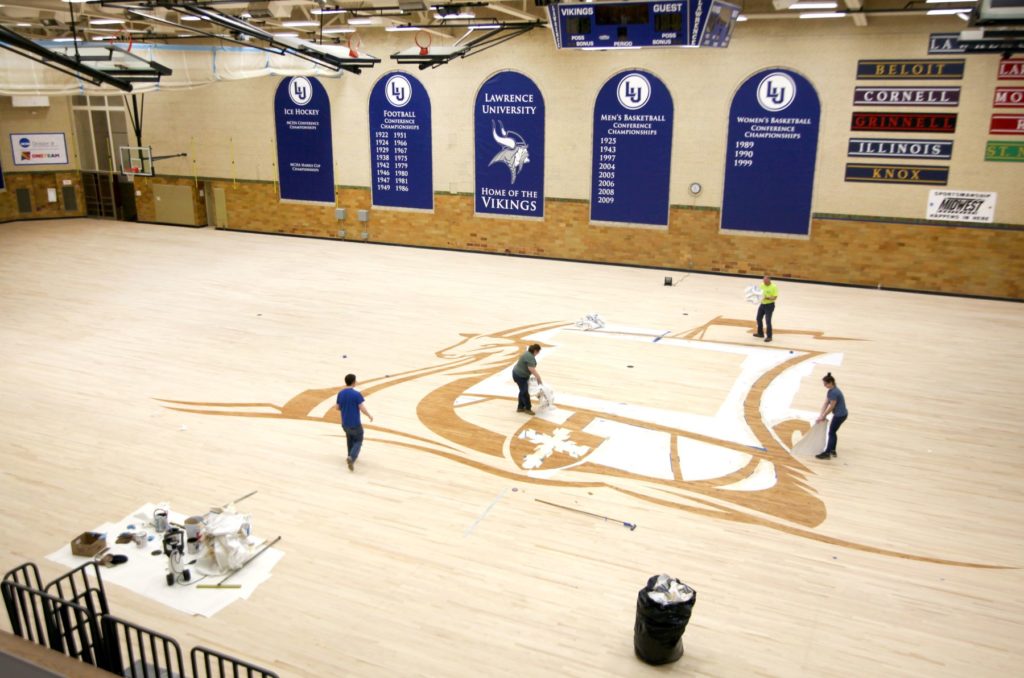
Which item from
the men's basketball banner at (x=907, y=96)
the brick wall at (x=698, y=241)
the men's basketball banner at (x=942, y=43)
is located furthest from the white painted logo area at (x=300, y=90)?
the men's basketball banner at (x=942, y=43)

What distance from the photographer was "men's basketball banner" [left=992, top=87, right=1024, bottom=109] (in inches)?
651

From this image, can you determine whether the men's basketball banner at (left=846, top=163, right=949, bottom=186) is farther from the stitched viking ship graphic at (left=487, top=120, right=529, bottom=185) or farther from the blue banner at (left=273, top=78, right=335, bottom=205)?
the blue banner at (left=273, top=78, right=335, bottom=205)

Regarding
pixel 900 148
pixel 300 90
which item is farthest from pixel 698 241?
pixel 300 90

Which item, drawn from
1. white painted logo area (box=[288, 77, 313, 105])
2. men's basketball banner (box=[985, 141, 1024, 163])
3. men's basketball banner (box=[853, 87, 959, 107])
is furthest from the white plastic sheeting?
men's basketball banner (box=[985, 141, 1024, 163])

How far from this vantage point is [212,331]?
14742 mm

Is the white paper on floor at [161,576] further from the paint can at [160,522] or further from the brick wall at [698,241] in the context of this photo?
the brick wall at [698,241]

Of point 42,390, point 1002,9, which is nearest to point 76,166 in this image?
point 42,390

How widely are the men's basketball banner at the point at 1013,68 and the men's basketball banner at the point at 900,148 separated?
1.71 metres

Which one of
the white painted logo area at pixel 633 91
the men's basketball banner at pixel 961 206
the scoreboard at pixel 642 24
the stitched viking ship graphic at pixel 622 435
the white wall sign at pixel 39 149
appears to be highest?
the scoreboard at pixel 642 24

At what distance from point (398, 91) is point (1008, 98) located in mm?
15765

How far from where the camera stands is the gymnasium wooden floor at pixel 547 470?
20.5 feet

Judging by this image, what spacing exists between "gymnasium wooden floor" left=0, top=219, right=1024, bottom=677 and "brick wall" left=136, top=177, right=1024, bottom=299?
1.07 m

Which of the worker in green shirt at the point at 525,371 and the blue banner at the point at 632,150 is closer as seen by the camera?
the worker in green shirt at the point at 525,371

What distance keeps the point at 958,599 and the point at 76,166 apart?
3126 centimetres
